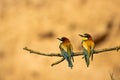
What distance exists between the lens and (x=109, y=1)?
1184 cm

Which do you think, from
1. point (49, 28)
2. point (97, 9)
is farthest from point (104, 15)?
point (49, 28)

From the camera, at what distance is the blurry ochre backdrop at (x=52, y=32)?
37.9 ft

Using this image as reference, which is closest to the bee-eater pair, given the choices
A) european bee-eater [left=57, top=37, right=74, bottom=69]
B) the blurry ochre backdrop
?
european bee-eater [left=57, top=37, right=74, bottom=69]

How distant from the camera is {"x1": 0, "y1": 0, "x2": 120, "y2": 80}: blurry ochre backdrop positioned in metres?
11.6

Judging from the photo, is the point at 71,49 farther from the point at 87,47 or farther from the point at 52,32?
the point at 52,32

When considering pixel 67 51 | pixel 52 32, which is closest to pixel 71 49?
pixel 67 51

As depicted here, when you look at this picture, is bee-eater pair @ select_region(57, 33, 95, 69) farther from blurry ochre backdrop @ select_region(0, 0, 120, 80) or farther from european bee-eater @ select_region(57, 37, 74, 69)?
blurry ochre backdrop @ select_region(0, 0, 120, 80)

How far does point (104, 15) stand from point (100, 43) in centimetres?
56

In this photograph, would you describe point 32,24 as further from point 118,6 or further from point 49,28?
point 118,6

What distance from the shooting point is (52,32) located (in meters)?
11.7

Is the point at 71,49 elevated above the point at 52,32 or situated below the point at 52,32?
above

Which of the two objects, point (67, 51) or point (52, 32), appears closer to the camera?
point (67, 51)

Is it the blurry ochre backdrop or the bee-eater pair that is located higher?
the bee-eater pair

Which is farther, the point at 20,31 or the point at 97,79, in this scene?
the point at 20,31
